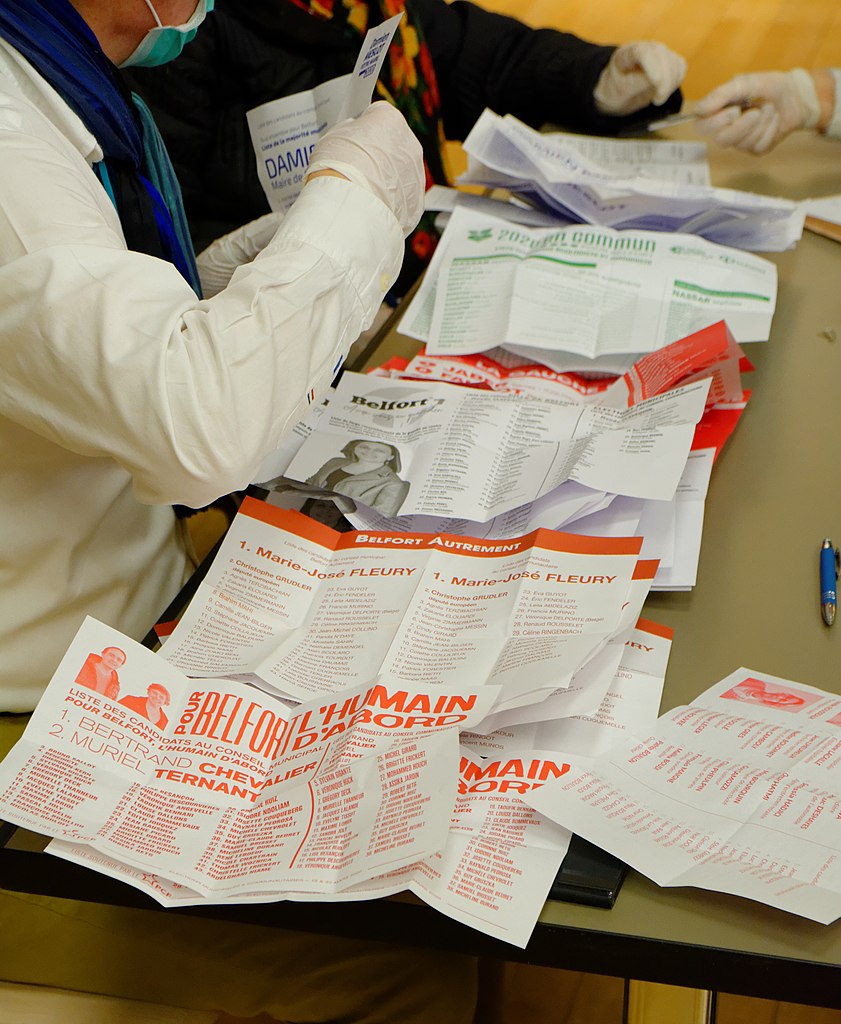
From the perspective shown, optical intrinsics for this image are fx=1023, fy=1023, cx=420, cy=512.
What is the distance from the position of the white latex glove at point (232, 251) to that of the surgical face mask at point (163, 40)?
24cm

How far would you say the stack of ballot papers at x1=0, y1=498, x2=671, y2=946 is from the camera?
59 cm

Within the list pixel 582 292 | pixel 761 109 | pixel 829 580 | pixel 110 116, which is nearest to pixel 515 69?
pixel 761 109

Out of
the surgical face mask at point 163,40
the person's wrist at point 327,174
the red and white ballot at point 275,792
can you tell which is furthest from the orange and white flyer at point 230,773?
the surgical face mask at point 163,40

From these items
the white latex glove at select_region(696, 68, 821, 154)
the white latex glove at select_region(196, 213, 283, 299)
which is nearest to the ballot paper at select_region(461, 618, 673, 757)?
the white latex glove at select_region(196, 213, 283, 299)

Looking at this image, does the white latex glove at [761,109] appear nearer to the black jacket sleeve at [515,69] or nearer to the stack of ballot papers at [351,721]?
the black jacket sleeve at [515,69]

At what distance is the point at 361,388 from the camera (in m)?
1.03

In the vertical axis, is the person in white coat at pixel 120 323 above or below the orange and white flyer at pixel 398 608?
above

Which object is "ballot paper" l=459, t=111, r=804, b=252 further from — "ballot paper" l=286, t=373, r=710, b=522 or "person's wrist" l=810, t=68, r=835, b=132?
"ballot paper" l=286, t=373, r=710, b=522

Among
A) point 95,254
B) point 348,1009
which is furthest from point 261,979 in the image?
point 95,254

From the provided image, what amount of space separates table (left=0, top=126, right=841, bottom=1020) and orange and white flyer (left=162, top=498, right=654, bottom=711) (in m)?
0.08

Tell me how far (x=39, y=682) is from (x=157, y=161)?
543 millimetres

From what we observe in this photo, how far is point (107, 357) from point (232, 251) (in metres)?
0.59

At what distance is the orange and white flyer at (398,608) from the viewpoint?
0.70 meters

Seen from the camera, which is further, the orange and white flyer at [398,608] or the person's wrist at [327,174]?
the person's wrist at [327,174]
